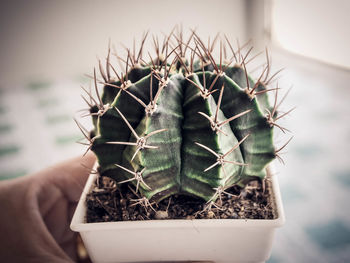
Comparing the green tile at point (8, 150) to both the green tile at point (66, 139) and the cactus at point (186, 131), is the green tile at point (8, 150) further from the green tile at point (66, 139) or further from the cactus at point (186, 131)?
the cactus at point (186, 131)

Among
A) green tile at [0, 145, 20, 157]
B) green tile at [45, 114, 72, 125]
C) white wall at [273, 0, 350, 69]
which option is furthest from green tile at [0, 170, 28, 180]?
white wall at [273, 0, 350, 69]

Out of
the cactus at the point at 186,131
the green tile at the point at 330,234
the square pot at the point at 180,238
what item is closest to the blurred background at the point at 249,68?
the green tile at the point at 330,234

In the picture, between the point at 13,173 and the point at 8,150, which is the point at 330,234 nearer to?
the point at 13,173

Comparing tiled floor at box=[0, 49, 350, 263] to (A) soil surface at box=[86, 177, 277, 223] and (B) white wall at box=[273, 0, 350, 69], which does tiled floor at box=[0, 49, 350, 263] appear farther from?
(A) soil surface at box=[86, 177, 277, 223]

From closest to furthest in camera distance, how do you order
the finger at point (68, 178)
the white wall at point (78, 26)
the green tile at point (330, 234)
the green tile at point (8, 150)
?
the finger at point (68, 178) → the green tile at point (330, 234) → the green tile at point (8, 150) → the white wall at point (78, 26)

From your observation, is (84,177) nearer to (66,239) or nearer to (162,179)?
(66,239)
